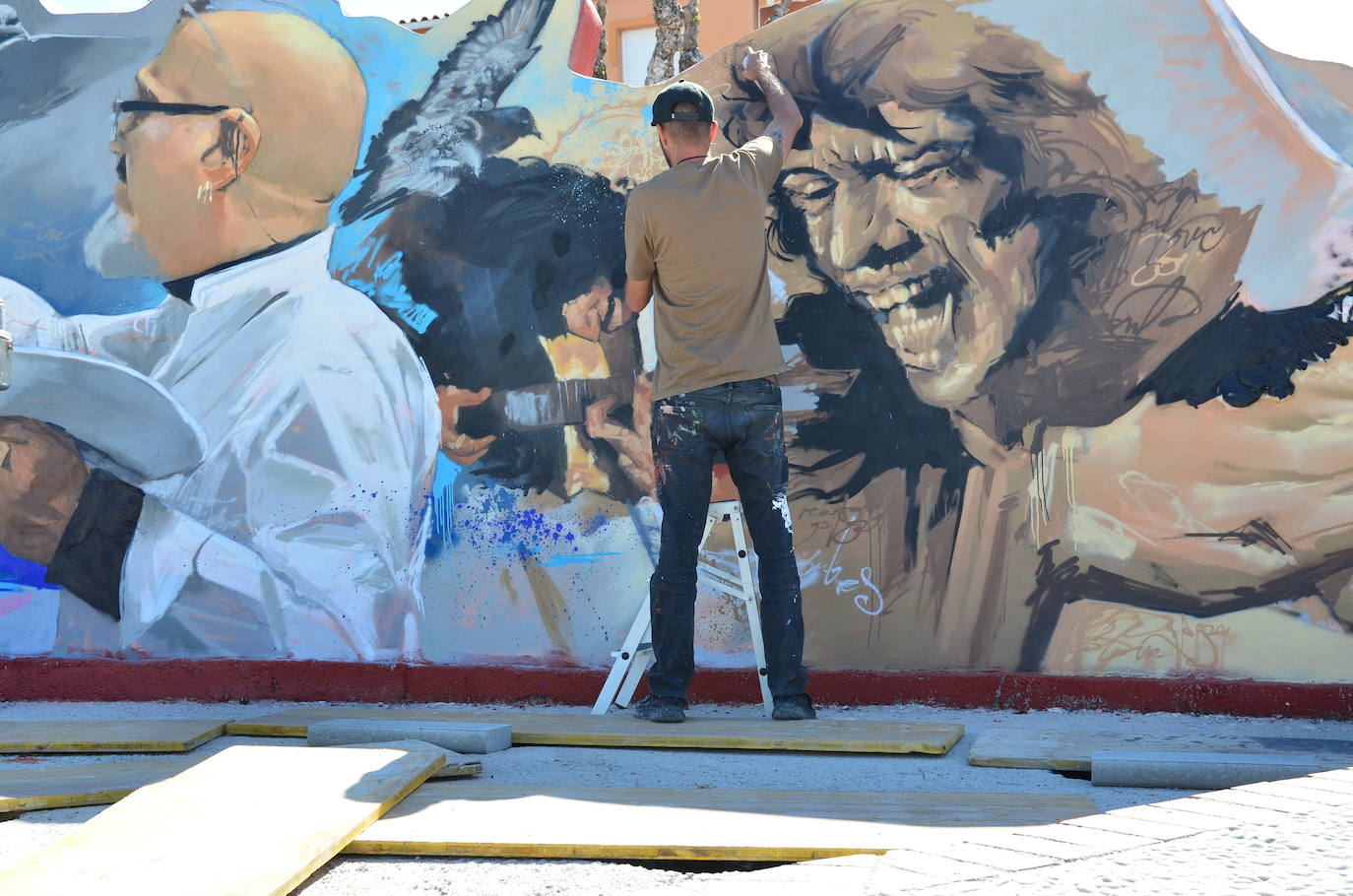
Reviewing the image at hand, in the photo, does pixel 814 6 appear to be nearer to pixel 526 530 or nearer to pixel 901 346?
pixel 901 346

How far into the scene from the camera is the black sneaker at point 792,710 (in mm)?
4230

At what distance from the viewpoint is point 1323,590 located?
13.9 feet

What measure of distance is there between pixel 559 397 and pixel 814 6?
66.9 inches

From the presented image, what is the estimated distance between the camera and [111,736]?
4.31 metres

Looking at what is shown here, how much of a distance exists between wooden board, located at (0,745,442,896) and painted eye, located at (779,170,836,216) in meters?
2.33

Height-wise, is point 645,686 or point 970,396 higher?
point 970,396

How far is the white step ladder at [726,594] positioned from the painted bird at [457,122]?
1721 mm

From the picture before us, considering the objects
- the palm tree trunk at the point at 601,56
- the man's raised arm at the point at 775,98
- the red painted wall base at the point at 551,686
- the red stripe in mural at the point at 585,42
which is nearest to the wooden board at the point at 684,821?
the red painted wall base at the point at 551,686

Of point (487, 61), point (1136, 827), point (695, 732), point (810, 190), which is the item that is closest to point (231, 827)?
point (695, 732)

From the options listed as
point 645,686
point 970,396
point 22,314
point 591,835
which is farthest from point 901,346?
point 22,314

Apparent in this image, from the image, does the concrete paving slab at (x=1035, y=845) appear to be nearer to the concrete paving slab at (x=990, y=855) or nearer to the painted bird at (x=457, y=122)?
the concrete paving slab at (x=990, y=855)

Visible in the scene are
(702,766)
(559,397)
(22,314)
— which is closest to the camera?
(702,766)

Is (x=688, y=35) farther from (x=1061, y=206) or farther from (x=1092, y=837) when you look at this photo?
(x=1092, y=837)

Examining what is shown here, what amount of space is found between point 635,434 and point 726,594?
26.8 inches
